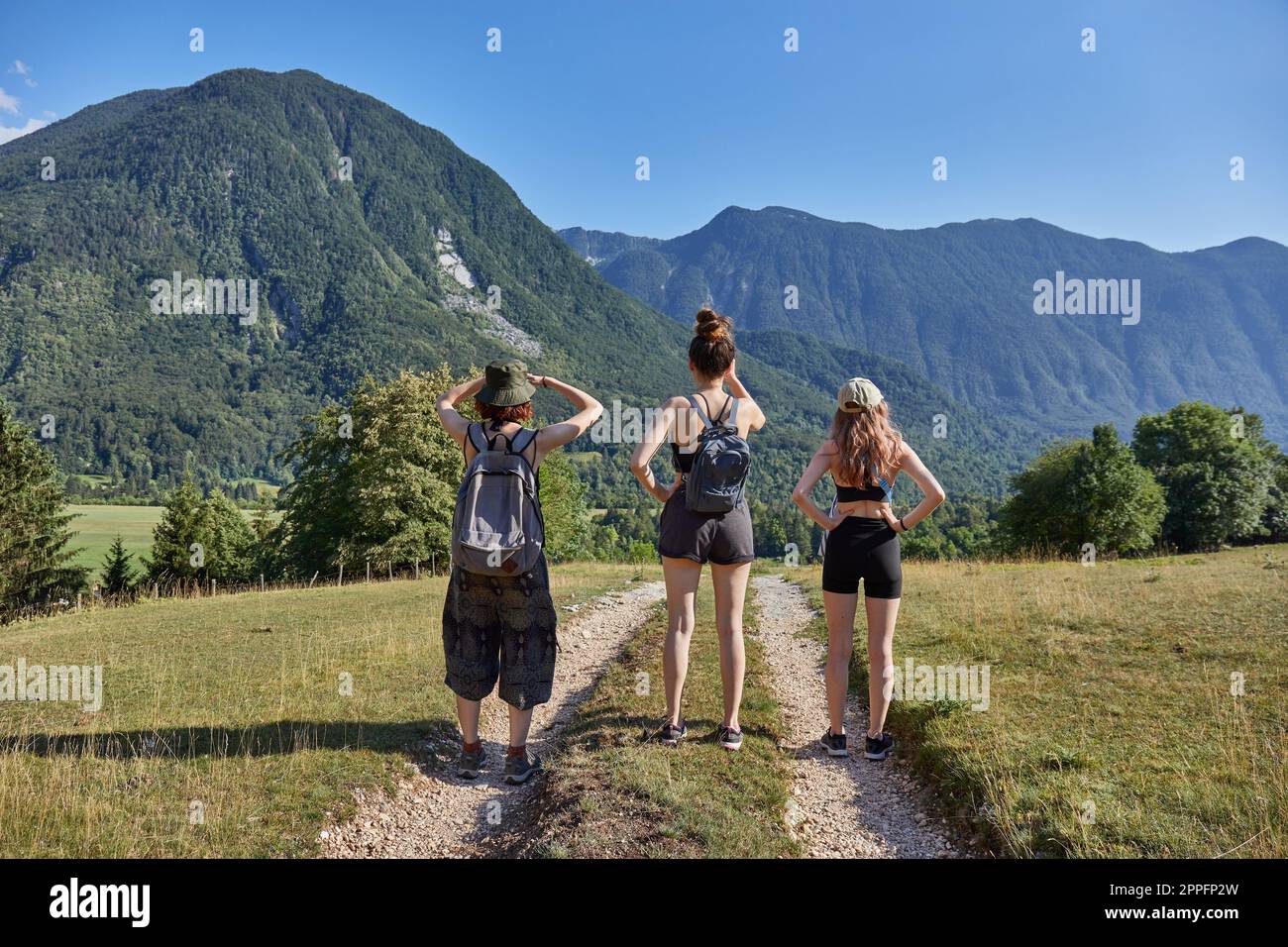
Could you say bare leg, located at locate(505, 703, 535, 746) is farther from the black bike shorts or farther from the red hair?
A: the black bike shorts

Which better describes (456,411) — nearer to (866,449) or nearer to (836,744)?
(866,449)

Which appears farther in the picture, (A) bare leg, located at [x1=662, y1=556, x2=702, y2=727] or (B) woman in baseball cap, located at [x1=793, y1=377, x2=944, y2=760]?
(B) woman in baseball cap, located at [x1=793, y1=377, x2=944, y2=760]

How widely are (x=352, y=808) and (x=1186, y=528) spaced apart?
64.8 metres

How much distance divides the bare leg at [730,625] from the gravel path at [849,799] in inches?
31.7

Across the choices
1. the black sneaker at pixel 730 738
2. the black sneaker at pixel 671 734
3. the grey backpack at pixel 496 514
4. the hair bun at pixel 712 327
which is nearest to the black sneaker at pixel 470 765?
the black sneaker at pixel 671 734

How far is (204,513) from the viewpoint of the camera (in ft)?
187

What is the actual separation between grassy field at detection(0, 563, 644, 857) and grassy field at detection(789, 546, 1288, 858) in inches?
191

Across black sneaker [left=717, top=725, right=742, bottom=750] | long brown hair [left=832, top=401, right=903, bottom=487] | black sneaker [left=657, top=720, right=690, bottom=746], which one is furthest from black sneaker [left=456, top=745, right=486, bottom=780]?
long brown hair [left=832, top=401, right=903, bottom=487]

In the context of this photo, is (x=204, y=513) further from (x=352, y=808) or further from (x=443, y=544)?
(x=352, y=808)

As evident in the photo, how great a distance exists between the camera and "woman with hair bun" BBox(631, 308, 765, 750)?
5738mm

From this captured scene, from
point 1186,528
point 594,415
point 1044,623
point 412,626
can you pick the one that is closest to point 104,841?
point 594,415

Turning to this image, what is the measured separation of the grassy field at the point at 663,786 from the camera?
455cm
